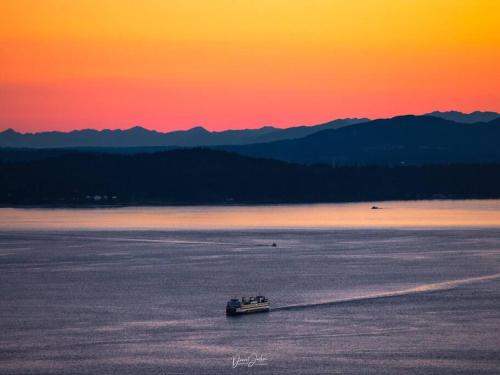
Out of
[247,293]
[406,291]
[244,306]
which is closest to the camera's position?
[244,306]

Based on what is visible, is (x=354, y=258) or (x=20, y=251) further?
(x=20, y=251)

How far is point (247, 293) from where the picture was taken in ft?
183

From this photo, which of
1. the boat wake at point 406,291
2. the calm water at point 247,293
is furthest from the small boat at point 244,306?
the boat wake at point 406,291

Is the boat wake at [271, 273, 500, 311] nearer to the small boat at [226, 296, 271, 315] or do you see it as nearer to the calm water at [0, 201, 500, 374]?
the calm water at [0, 201, 500, 374]

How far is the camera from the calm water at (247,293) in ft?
127

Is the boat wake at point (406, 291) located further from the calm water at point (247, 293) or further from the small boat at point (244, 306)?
the small boat at point (244, 306)

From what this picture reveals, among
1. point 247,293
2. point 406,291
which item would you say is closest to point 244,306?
point 247,293

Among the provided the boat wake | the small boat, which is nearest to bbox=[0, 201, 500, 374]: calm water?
the boat wake

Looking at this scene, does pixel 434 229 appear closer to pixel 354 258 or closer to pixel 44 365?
pixel 354 258

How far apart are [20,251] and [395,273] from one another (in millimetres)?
32496

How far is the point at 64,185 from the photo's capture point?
194125 millimetres

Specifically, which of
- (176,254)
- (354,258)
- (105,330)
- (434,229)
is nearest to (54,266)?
(176,254)

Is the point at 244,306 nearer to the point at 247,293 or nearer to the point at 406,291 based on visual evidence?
the point at 247,293

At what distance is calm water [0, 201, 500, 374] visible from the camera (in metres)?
38.7
